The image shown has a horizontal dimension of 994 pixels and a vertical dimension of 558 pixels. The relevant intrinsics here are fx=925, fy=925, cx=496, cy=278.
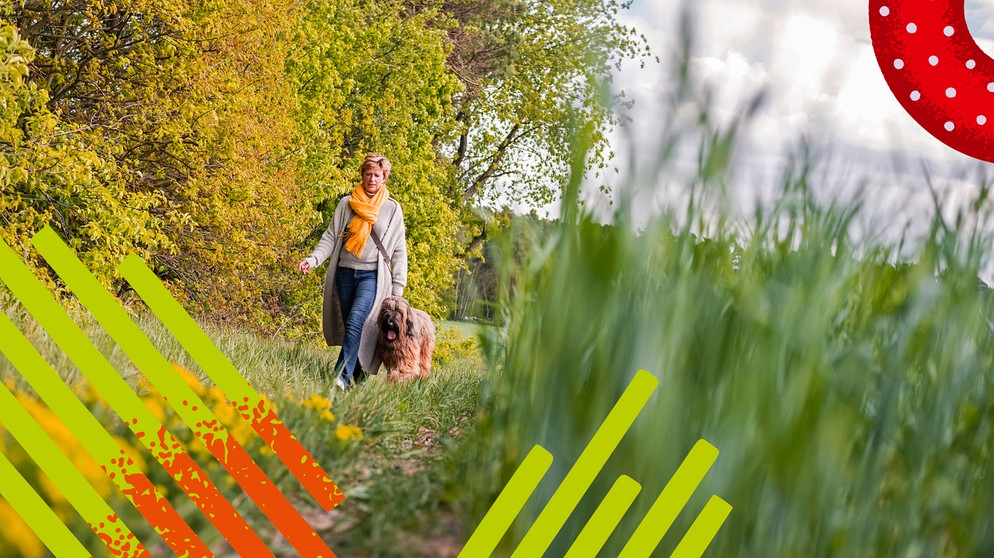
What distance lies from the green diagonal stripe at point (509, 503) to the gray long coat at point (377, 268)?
15.7ft

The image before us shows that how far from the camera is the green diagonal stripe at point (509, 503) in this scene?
72.5 inches

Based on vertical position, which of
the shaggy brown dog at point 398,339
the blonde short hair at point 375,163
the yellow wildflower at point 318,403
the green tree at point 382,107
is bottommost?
the shaggy brown dog at point 398,339

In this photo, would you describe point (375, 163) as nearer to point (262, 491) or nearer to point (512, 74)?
point (262, 491)

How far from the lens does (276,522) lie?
2312 millimetres

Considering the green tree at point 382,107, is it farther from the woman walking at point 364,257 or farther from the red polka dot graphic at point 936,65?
the red polka dot graphic at point 936,65

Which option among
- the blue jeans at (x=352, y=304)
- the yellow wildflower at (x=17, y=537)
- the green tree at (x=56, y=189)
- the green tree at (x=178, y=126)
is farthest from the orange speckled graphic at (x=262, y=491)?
the green tree at (x=178, y=126)

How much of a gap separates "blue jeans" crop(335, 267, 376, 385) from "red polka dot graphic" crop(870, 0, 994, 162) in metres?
4.16

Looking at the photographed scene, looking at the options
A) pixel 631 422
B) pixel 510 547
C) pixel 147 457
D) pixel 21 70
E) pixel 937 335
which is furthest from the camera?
pixel 21 70

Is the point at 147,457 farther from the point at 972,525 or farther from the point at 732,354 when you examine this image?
the point at 972,525

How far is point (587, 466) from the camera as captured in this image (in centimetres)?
178

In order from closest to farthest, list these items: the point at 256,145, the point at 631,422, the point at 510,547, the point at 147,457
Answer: the point at 631,422 < the point at 510,547 < the point at 147,457 < the point at 256,145

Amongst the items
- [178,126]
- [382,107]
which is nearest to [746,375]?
[178,126]

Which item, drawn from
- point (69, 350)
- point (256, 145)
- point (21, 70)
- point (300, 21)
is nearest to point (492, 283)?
point (69, 350)

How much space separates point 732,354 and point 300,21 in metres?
12.5
